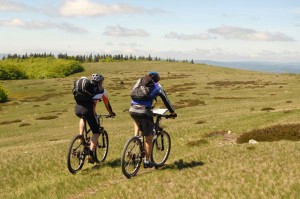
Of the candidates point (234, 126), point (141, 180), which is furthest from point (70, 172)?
point (234, 126)

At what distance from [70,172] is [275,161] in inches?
292

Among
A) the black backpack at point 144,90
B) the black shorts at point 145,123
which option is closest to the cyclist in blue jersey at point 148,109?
the black shorts at point 145,123

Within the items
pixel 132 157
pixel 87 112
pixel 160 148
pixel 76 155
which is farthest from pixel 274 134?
pixel 76 155

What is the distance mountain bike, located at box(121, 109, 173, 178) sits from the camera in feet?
37.1

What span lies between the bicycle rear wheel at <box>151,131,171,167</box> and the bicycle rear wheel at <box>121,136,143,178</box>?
750 millimetres

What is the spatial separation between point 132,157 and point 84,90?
290cm

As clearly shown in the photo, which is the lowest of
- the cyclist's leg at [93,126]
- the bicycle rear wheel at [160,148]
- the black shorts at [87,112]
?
the bicycle rear wheel at [160,148]

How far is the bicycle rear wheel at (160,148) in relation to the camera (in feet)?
42.1

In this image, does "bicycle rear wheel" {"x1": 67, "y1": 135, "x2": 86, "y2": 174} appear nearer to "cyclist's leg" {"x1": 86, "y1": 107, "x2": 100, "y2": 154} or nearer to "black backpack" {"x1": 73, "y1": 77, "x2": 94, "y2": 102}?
"cyclist's leg" {"x1": 86, "y1": 107, "x2": 100, "y2": 154}

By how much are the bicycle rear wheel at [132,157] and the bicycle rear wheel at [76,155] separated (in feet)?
6.67

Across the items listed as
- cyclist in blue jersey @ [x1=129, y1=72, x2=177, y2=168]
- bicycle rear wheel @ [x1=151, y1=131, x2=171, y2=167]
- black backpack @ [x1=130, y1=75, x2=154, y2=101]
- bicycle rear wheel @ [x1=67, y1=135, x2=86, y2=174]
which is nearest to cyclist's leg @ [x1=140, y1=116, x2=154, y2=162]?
cyclist in blue jersey @ [x1=129, y1=72, x2=177, y2=168]

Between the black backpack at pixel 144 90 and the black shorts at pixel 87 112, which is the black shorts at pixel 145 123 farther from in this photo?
the black shorts at pixel 87 112

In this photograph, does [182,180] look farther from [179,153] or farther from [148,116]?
[179,153]

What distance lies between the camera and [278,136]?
726 inches
